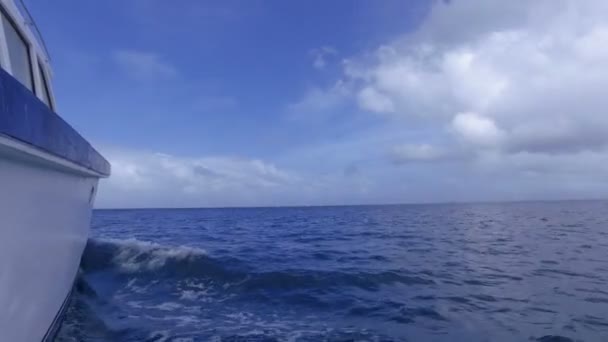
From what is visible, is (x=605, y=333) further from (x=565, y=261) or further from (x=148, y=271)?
(x=148, y=271)

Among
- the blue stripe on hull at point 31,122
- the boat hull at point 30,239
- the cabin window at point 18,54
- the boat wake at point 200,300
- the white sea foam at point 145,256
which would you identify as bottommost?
the boat wake at point 200,300

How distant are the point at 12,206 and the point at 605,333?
28.5 feet

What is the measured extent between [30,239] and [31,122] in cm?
127

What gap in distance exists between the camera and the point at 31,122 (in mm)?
2680

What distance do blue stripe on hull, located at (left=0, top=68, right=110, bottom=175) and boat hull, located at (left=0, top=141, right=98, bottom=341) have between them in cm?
13

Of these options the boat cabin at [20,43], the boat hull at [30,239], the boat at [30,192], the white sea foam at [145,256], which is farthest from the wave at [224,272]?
the boat cabin at [20,43]

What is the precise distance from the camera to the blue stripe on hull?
2244 millimetres

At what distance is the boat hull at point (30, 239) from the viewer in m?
2.74

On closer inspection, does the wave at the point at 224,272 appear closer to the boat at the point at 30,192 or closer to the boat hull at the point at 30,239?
the boat at the point at 30,192

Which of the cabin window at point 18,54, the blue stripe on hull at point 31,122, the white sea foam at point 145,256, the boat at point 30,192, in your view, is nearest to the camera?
the blue stripe on hull at point 31,122

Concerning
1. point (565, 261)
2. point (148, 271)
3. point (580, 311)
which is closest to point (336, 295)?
point (580, 311)

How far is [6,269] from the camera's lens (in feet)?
9.23

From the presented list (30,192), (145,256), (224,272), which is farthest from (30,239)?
(145,256)

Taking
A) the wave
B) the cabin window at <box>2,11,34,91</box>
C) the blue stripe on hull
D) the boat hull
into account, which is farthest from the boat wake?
the cabin window at <box>2,11,34,91</box>
